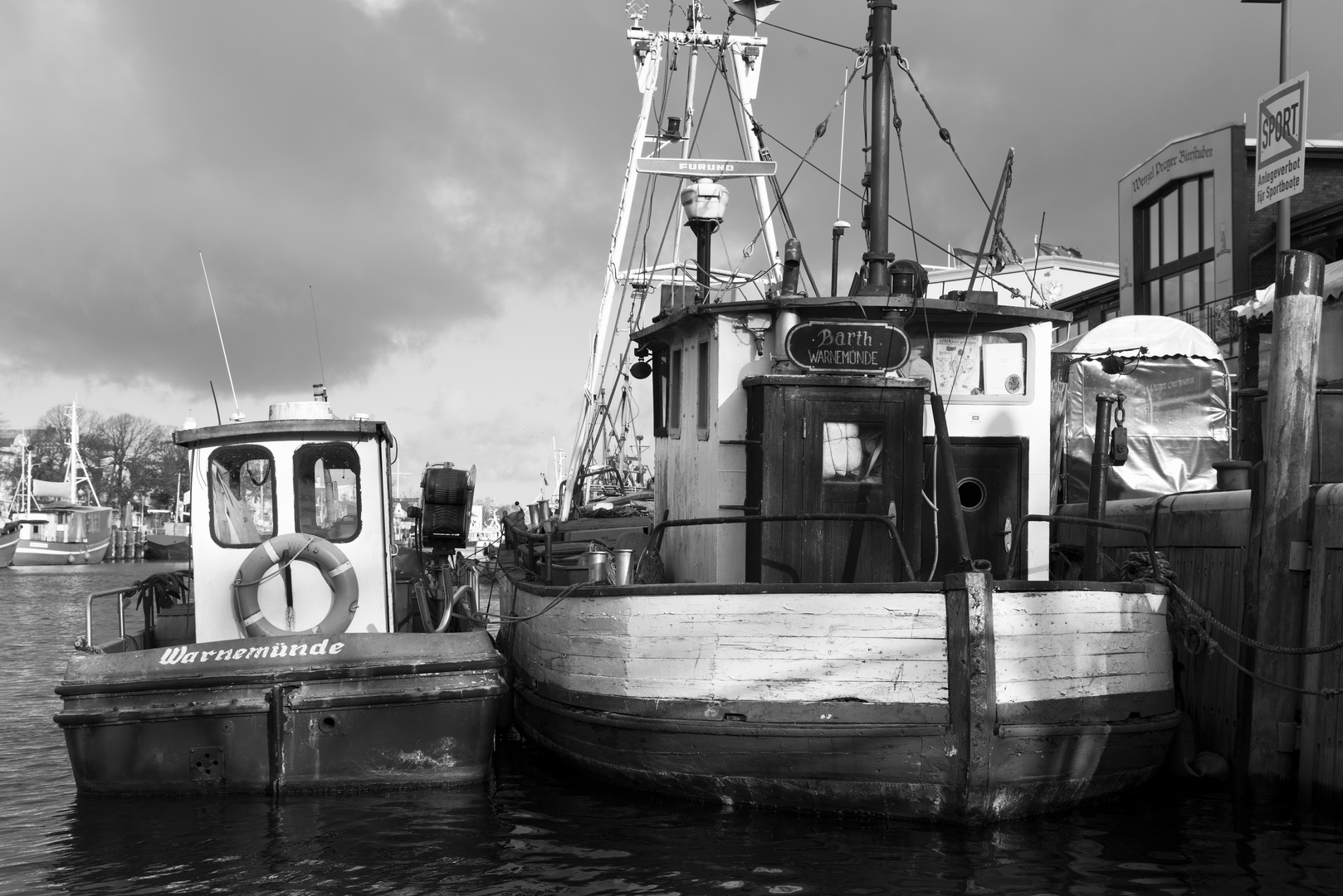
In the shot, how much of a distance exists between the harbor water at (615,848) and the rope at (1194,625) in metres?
1.03

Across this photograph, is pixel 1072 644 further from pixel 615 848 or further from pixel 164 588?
pixel 164 588

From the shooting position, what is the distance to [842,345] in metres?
10.2

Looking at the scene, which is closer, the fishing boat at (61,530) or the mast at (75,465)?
the fishing boat at (61,530)

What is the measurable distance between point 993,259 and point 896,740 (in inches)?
219

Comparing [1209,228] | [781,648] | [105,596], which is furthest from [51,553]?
[781,648]

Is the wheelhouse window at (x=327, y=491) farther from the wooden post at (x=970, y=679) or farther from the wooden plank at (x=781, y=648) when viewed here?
the wooden post at (x=970, y=679)

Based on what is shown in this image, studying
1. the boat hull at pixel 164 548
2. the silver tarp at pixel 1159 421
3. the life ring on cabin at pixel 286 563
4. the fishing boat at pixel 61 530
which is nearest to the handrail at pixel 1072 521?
the life ring on cabin at pixel 286 563

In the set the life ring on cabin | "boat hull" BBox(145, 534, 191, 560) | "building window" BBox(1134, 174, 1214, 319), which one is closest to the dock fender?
the life ring on cabin

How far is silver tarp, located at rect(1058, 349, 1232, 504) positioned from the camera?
728 inches

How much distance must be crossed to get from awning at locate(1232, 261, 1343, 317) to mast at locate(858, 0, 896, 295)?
8041 mm

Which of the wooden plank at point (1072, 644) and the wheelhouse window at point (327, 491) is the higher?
the wheelhouse window at point (327, 491)

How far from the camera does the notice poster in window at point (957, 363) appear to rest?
11039 mm

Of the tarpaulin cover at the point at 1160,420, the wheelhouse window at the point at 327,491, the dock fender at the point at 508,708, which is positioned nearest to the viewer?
the wheelhouse window at the point at 327,491

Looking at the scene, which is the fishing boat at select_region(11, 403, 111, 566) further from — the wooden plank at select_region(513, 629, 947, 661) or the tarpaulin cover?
the wooden plank at select_region(513, 629, 947, 661)
